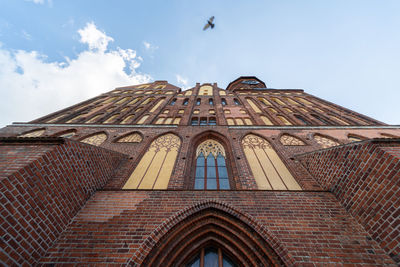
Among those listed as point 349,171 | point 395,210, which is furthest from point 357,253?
point 349,171

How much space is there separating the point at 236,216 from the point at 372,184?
9.42ft

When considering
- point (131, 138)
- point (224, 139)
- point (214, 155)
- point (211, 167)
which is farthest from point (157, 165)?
point (224, 139)

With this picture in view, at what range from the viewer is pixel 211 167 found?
5457 mm

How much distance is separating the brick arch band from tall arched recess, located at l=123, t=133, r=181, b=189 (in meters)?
1.37

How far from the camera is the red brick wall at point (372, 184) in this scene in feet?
9.35

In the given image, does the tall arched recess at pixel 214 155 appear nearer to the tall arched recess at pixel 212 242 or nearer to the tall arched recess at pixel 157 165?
the tall arched recess at pixel 157 165

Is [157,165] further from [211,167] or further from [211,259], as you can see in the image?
[211,259]

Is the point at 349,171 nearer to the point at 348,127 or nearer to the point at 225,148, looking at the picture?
the point at 225,148

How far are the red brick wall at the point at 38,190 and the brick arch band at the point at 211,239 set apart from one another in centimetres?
171

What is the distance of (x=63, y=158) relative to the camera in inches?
137

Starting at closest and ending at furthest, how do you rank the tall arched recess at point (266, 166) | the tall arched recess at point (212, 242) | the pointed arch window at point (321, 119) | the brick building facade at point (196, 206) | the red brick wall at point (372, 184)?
the brick building facade at point (196, 206) → the red brick wall at point (372, 184) → the tall arched recess at point (212, 242) → the tall arched recess at point (266, 166) → the pointed arch window at point (321, 119)

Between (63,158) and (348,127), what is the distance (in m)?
11.3

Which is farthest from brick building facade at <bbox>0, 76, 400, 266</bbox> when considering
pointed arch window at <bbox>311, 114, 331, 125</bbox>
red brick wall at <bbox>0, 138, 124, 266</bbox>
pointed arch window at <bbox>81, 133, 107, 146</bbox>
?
pointed arch window at <bbox>311, 114, 331, 125</bbox>

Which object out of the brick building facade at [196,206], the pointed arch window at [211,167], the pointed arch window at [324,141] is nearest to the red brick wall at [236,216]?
the brick building facade at [196,206]
